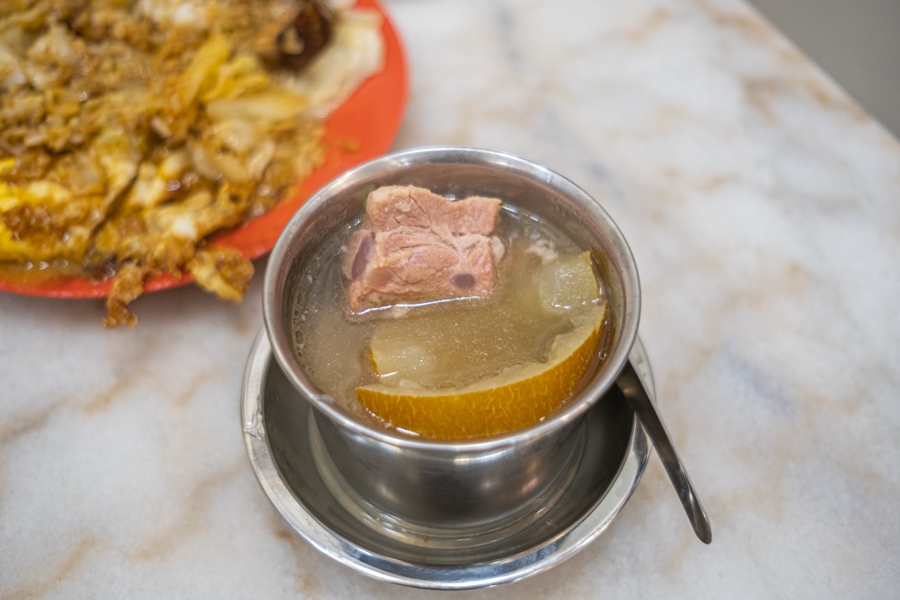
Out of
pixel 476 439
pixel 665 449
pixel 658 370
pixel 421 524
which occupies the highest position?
pixel 476 439

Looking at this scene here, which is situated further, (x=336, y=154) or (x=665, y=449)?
(x=336, y=154)

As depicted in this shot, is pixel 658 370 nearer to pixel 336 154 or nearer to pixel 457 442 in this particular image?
pixel 457 442

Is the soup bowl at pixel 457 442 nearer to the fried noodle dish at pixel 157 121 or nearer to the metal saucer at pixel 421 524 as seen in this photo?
the metal saucer at pixel 421 524

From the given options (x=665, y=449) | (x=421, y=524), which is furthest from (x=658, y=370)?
(x=421, y=524)

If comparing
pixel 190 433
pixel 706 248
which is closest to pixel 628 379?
pixel 706 248

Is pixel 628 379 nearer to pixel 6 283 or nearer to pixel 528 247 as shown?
pixel 528 247

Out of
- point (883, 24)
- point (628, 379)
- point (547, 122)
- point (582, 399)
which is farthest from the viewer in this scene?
point (883, 24)

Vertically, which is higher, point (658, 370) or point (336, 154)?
point (336, 154)
